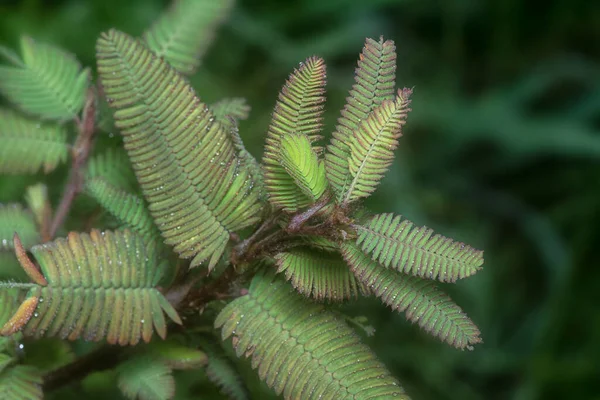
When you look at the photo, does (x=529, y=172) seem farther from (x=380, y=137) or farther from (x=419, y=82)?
(x=380, y=137)

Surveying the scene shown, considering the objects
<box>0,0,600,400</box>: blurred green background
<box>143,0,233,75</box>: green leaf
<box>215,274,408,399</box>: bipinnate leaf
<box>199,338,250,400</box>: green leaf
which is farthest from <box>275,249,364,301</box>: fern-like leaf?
<box>0,0,600,400</box>: blurred green background

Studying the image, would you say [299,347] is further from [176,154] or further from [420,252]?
[176,154]

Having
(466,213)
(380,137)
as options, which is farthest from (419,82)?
(380,137)

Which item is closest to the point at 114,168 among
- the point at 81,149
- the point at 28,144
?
the point at 81,149

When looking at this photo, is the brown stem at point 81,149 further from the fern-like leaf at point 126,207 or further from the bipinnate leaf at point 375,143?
the bipinnate leaf at point 375,143

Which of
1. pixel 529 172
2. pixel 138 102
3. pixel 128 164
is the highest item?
pixel 529 172

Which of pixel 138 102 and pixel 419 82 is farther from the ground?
pixel 419 82

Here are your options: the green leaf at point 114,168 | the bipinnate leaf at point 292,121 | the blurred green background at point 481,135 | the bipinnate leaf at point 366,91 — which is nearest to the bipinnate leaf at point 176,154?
the bipinnate leaf at point 292,121
